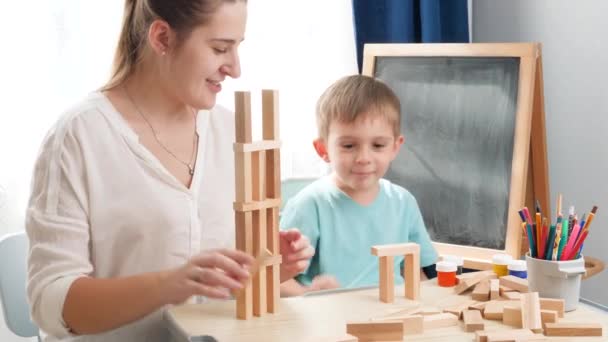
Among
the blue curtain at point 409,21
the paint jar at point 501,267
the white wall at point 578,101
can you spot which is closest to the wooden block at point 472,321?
the paint jar at point 501,267

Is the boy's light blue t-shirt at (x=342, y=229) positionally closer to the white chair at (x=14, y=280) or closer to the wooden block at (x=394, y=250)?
the wooden block at (x=394, y=250)

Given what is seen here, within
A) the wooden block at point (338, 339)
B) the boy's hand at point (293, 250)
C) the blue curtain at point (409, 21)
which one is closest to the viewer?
the wooden block at point (338, 339)

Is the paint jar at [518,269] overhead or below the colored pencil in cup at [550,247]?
below

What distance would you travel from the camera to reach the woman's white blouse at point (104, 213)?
119cm

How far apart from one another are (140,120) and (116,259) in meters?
0.24

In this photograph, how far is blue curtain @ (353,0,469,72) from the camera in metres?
2.31

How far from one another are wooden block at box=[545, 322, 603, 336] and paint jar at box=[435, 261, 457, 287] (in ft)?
0.81

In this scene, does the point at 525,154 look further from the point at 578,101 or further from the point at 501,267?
the point at 578,101

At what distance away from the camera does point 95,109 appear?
1300 mm

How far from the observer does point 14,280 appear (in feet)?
5.06

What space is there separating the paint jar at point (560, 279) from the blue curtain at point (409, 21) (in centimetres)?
125

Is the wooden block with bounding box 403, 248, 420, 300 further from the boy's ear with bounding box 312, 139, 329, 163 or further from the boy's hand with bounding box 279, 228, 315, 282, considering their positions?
the boy's ear with bounding box 312, 139, 329, 163

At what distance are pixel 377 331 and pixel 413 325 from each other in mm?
71

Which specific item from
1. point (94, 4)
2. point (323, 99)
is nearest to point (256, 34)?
point (94, 4)
